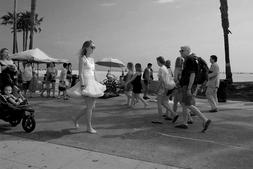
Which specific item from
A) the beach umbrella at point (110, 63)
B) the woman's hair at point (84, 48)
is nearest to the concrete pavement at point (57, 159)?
the woman's hair at point (84, 48)

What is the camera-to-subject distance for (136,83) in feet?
33.8

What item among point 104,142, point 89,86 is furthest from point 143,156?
point 89,86

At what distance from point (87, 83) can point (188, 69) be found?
246 centimetres

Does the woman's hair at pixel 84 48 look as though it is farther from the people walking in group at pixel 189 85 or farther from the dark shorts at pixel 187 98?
the dark shorts at pixel 187 98

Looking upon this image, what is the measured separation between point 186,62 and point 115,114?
11.1ft

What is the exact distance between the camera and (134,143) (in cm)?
557

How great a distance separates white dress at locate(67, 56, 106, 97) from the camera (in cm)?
588

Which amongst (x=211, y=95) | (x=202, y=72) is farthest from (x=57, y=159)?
(x=211, y=95)

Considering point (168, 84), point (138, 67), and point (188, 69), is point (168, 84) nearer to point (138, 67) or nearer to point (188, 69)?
point (188, 69)

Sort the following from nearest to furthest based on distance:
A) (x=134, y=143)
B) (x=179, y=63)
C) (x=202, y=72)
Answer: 1. (x=134, y=143)
2. (x=202, y=72)
3. (x=179, y=63)

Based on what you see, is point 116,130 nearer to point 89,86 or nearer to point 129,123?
point 129,123

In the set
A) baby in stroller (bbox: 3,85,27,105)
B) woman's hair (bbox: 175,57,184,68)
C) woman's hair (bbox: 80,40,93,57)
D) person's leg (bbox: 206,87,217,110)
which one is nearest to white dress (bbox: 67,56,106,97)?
woman's hair (bbox: 80,40,93,57)

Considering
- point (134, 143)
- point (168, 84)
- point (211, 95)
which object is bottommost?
point (134, 143)

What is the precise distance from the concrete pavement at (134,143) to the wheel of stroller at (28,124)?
13 centimetres
